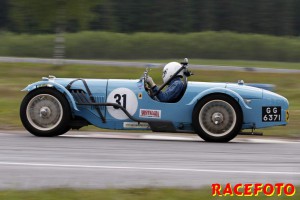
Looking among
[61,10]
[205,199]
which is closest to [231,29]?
[61,10]

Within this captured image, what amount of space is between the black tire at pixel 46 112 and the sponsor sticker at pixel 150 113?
1172mm

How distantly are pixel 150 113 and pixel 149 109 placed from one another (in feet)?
0.21

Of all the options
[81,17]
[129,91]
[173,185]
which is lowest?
[173,185]

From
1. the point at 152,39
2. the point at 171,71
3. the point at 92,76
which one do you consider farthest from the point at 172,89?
the point at 152,39

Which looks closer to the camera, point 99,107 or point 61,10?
point 99,107

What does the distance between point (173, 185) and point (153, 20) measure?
66.5 metres

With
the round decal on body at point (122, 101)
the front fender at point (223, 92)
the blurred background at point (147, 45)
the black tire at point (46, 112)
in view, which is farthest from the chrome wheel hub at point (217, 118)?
the black tire at point (46, 112)

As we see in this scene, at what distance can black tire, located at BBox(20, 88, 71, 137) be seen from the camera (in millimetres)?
11133

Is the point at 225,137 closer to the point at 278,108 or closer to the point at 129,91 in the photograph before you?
the point at 278,108

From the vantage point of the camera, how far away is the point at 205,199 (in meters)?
6.57

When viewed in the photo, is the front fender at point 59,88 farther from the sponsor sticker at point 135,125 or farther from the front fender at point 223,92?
the front fender at point 223,92

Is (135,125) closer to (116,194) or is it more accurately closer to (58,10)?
(116,194)

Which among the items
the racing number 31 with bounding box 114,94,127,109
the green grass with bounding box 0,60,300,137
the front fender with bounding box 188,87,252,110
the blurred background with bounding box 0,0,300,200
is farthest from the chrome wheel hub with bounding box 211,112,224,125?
the green grass with bounding box 0,60,300,137

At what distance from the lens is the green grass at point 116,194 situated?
21.5ft
